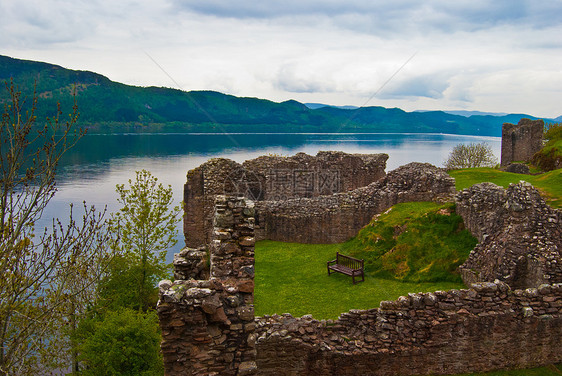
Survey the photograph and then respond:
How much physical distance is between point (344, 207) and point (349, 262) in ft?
18.2

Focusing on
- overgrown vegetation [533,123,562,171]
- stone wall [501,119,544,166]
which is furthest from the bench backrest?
stone wall [501,119,544,166]

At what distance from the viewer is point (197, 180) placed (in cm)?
2464

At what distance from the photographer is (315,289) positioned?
15.6 metres

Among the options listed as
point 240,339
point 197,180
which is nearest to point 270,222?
point 197,180

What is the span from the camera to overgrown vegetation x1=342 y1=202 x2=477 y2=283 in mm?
14969

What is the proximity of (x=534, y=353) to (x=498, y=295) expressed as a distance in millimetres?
1815

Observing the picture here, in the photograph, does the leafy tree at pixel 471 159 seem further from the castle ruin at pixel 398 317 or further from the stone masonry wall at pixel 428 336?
the stone masonry wall at pixel 428 336

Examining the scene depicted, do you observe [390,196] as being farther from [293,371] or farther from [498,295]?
[293,371]

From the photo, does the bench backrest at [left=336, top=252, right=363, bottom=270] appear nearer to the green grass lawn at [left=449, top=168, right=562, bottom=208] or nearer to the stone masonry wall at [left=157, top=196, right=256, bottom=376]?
the green grass lawn at [left=449, top=168, right=562, bottom=208]

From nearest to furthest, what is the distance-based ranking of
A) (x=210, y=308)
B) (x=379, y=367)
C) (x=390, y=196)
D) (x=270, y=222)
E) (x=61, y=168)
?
1. (x=210, y=308)
2. (x=379, y=367)
3. (x=390, y=196)
4. (x=270, y=222)
5. (x=61, y=168)

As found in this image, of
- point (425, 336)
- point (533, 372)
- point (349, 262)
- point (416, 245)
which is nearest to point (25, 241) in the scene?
point (425, 336)

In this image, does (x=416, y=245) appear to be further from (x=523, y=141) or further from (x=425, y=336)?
(x=523, y=141)

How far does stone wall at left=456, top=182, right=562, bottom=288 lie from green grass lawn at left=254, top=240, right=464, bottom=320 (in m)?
1.25

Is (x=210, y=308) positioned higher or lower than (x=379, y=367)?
higher
